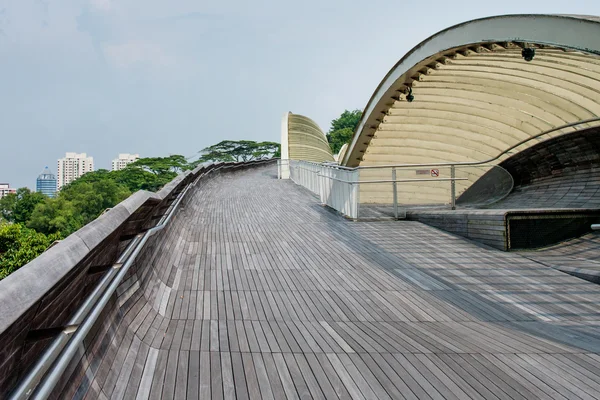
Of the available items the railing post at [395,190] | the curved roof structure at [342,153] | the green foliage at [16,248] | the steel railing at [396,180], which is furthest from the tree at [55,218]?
the railing post at [395,190]

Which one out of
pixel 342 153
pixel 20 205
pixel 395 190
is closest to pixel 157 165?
pixel 20 205

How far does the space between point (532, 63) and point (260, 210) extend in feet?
35.0

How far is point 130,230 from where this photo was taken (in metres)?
4.17

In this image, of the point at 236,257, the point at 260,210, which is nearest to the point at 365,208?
the point at 260,210

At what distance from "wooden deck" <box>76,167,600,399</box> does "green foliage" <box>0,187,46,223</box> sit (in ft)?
256

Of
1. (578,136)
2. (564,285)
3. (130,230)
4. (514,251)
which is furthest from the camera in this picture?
(578,136)

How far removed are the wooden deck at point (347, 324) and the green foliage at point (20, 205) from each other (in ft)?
256

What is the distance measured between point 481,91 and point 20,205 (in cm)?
7794

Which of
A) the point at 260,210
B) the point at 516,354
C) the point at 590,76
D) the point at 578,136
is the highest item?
the point at 590,76

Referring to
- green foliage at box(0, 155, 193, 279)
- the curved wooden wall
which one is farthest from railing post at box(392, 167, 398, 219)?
green foliage at box(0, 155, 193, 279)

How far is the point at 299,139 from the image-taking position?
40594mm

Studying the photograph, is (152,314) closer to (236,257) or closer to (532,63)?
(236,257)

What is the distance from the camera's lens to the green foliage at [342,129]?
310 ft

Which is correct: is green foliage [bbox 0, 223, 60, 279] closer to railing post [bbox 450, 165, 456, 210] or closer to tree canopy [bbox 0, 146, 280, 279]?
tree canopy [bbox 0, 146, 280, 279]
